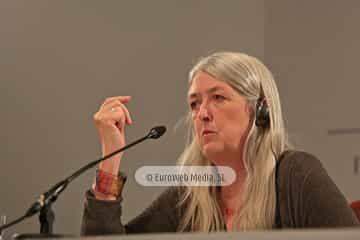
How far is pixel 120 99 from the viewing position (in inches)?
58.6

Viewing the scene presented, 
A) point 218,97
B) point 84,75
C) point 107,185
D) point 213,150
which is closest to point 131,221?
point 107,185

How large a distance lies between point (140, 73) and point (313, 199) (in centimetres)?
83

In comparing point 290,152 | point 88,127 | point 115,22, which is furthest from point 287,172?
point 115,22

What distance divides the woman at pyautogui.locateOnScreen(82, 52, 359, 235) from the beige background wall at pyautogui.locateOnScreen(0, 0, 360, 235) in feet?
0.75

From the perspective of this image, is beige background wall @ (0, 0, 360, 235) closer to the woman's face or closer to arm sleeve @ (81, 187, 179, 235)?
arm sleeve @ (81, 187, 179, 235)

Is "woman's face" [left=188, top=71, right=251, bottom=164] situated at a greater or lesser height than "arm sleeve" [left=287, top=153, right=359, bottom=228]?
greater

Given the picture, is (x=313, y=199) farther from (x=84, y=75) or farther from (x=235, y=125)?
(x=84, y=75)

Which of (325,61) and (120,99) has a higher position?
(325,61)

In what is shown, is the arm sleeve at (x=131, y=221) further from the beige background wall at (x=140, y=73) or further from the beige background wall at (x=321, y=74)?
the beige background wall at (x=321, y=74)

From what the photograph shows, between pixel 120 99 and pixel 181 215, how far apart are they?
32 centimetres

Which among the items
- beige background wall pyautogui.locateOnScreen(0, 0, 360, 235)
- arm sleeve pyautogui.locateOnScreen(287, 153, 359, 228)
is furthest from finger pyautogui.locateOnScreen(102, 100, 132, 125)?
arm sleeve pyautogui.locateOnScreen(287, 153, 359, 228)

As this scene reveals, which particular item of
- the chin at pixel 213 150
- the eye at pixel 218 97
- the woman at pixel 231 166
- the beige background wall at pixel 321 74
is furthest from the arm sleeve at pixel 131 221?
the beige background wall at pixel 321 74

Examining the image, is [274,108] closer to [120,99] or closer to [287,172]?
[287,172]

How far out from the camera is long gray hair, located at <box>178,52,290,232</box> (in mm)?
1382
